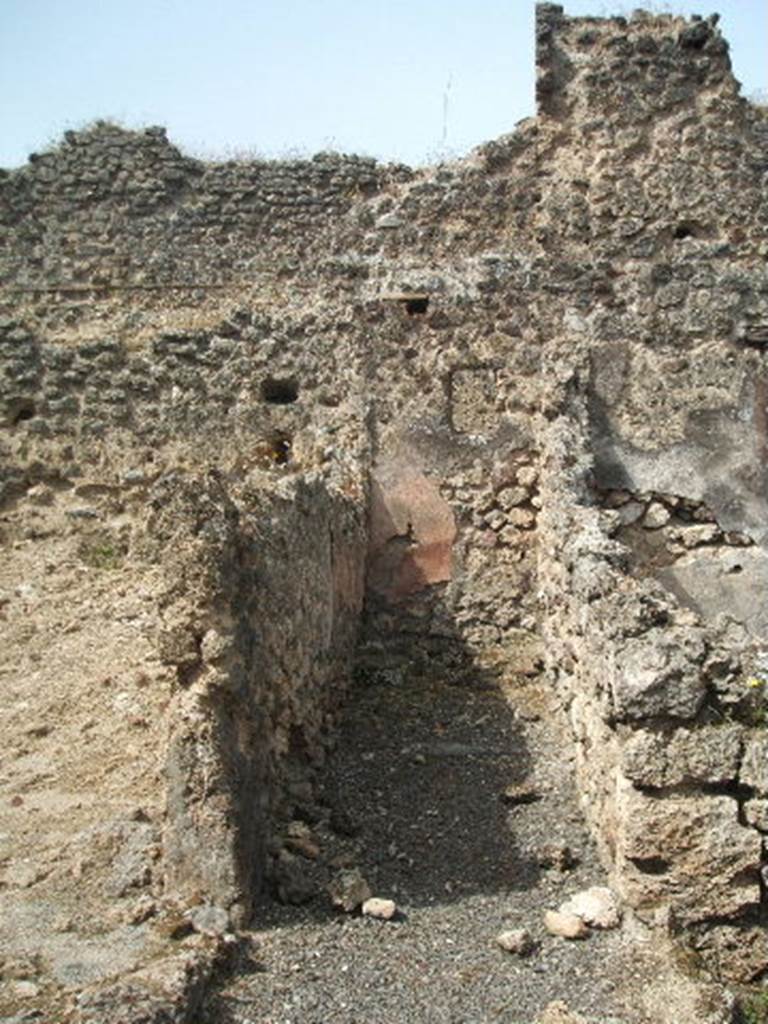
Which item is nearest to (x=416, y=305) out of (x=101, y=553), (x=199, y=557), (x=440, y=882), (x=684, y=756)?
(x=101, y=553)

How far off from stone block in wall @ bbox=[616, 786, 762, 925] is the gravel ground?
0.89 ft

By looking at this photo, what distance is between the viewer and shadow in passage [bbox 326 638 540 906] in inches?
225

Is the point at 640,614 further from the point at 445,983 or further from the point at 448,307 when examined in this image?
the point at 448,307

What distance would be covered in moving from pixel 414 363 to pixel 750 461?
8.72 ft

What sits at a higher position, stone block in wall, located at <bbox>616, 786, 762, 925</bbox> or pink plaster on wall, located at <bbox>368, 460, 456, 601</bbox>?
pink plaster on wall, located at <bbox>368, 460, 456, 601</bbox>

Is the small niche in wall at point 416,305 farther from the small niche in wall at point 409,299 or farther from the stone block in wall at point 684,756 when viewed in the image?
the stone block in wall at point 684,756

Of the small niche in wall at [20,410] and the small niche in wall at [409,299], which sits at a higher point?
the small niche in wall at [409,299]

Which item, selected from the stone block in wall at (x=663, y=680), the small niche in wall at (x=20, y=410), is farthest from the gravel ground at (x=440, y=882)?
the small niche in wall at (x=20, y=410)

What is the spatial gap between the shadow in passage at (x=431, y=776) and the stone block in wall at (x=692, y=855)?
82 cm

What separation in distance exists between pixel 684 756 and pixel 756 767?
0.91 feet

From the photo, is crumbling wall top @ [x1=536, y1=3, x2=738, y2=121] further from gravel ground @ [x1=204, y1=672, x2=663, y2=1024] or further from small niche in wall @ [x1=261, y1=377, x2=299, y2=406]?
gravel ground @ [x1=204, y1=672, x2=663, y2=1024]

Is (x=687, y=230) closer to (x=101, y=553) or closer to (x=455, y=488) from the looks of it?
(x=455, y=488)

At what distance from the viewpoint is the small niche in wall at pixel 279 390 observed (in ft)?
32.1

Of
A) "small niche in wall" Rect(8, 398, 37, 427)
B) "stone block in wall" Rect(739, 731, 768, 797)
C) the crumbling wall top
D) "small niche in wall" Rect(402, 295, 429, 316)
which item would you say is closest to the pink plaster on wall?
"small niche in wall" Rect(402, 295, 429, 316)
